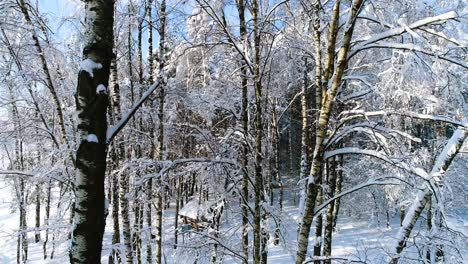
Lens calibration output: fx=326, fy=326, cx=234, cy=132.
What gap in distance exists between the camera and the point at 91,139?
7.46ft

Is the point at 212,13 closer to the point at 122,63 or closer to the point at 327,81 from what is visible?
the point at 327,81

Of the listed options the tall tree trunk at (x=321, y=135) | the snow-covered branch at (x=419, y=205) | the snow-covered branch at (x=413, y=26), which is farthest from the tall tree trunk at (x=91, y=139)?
the snow-covered branch at (x=419, y=205)

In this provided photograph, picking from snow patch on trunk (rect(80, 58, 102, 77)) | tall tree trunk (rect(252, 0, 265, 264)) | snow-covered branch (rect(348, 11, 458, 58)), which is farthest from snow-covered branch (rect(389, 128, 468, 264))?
snow patch on trunk (rect(80, 58, 102, 77))

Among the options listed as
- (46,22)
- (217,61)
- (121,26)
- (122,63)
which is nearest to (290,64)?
(217,61)

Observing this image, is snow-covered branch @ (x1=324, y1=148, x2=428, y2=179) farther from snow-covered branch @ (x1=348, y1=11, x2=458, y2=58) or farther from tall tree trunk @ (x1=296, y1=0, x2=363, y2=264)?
snow-covered branch @ (x1=348, y1=11, x2=458, y2=58)

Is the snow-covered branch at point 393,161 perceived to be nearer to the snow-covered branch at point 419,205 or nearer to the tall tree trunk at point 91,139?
the snow-covered branch at point 419,205

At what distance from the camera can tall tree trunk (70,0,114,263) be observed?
2.26 metres

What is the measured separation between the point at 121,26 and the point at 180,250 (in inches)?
201

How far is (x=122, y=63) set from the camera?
37.4 feet

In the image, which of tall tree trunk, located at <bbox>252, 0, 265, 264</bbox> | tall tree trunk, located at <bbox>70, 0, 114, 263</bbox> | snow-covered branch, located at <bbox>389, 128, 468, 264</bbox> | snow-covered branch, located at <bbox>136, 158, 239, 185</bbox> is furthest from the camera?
Answer: snow-covered branch, located at <bbox>389, 128, 468, 264</bbox>

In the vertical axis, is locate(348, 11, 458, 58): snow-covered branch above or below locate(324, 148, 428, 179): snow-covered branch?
above

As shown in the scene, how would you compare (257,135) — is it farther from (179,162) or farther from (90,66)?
(90,66)

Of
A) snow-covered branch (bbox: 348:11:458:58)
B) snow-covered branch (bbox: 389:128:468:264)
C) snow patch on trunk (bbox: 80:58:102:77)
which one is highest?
snow-covered branch (bbox: 348:11:458:58)

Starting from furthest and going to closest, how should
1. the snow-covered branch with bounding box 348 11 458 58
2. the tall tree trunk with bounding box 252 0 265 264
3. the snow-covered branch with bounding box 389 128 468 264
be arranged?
the snow-covered branch with bounding box 389 128 468 264, the tall tree trunk with bounding box 252 0 265 264, the snow-covered branch with bounding box 348 11 458 58
